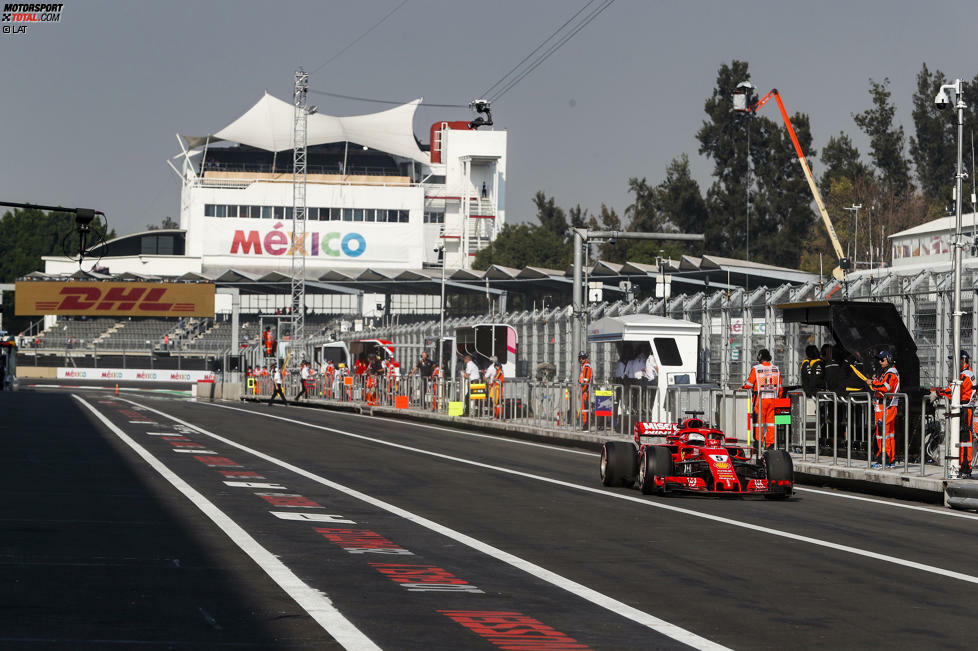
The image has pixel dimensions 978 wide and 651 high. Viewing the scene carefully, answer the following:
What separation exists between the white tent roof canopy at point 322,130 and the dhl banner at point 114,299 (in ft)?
99.1

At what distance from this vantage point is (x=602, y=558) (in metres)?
11.0

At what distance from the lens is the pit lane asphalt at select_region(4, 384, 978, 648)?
798cm

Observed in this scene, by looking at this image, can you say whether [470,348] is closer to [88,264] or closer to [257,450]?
[257,450]

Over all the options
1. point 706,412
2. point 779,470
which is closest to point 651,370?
point 706,412

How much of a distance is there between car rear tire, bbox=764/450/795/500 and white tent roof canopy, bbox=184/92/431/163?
413 ft

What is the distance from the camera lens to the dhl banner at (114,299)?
114 m

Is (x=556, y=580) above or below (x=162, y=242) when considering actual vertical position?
below

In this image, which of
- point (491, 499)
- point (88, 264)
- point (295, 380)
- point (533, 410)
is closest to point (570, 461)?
point (491, 499)

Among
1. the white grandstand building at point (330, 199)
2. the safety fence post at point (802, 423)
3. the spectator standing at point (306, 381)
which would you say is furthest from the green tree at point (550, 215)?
the safety fence post at point (802, 423)

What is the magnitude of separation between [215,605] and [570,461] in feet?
53.3

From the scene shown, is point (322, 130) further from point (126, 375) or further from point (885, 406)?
point (885, 406)

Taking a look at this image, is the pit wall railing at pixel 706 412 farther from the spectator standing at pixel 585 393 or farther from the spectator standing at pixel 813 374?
the spectator standing at pixel 813 374

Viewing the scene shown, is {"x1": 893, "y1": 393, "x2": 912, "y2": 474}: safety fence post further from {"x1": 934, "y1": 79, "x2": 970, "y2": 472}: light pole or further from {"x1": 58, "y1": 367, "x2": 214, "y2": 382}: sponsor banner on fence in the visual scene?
{"x1": 58, "y1": 367, "x2": 214, "y2": 382}: sponsor banner on fence

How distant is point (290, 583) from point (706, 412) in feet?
58.3
